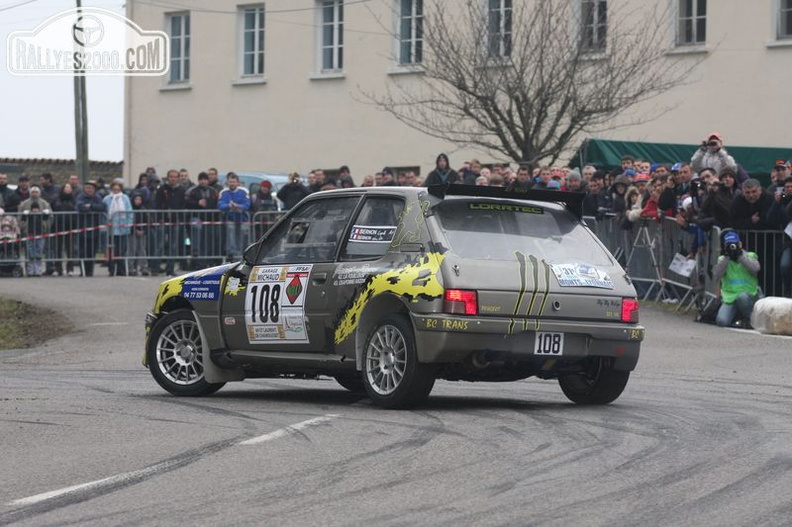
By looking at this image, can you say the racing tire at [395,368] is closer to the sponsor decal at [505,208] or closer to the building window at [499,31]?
the sponsor decal at [505,208]

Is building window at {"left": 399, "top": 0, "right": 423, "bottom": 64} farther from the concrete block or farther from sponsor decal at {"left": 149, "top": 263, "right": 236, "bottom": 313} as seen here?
sponsor decal at {"left": 149, "top": 263, "right": 236, "bottom": 313}

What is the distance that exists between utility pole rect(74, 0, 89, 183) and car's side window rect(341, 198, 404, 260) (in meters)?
31.9

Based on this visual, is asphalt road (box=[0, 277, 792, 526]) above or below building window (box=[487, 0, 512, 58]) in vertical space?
below

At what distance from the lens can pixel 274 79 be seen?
43.9m

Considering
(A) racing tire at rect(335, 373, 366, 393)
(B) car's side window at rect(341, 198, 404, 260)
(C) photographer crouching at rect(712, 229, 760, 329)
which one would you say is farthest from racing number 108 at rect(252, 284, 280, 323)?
(C) photographer crouching at rect(712, 229, 760, 329)

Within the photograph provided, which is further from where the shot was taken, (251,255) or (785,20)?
(785,20)

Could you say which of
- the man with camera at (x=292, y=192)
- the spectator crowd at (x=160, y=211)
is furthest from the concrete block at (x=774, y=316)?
the man with camera at (x=292, y=192)

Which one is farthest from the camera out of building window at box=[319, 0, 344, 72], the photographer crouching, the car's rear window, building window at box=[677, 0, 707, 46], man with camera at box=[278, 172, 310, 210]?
building window at box=[319, 0, 344, 72]

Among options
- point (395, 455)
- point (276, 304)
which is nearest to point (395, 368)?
point (276, 304)

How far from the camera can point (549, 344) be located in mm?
11688

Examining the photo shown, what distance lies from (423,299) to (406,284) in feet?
0.66

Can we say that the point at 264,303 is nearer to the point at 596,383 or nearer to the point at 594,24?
the point at 596,383

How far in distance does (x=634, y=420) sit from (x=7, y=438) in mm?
4069

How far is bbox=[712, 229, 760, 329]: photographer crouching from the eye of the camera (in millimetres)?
20953
